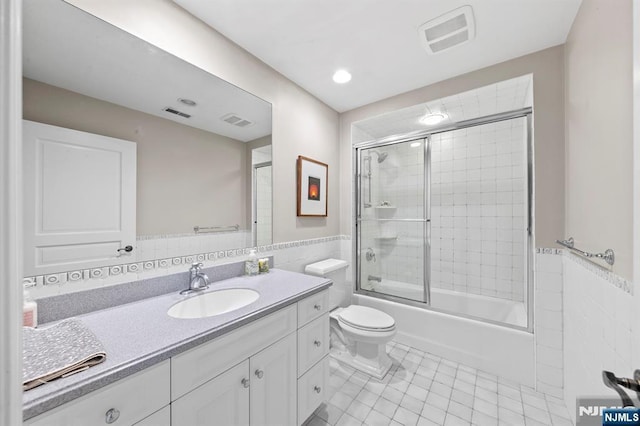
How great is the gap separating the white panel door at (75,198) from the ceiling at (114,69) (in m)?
0.23

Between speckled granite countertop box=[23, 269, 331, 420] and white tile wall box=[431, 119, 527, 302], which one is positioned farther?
white tile wall box=[431, 119, 527, 302]

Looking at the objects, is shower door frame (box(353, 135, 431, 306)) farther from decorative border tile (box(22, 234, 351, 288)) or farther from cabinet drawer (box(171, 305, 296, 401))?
cabinet drawer (box(171, 305, 296, 401))

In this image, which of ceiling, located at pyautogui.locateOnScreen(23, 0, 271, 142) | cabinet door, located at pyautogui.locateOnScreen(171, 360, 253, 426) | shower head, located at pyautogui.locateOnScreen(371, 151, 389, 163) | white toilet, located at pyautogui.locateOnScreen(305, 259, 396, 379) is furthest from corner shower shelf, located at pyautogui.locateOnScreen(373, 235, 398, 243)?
cabinet door, located at pyautogui.locateOnScreen(171, 360, 253, 426)

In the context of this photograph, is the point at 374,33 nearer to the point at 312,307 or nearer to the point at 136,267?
the point at 312,307

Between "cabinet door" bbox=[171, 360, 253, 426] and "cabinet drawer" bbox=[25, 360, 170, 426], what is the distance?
8 centimetres

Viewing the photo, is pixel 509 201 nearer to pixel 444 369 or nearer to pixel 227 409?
pixel 444 369

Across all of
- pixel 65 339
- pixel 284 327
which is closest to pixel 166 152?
pixel 65 339

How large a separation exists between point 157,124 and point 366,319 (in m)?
1.91

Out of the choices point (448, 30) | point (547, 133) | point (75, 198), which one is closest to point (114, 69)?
point (75, 198)

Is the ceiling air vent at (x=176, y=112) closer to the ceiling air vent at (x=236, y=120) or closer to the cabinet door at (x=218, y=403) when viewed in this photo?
the ceiling air vent at (x=236, y=120)

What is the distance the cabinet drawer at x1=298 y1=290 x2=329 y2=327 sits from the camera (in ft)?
4.37

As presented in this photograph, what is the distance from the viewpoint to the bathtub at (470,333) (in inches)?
70.8

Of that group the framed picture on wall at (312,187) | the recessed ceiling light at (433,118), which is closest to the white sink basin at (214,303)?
the framed picture on wall at (312,187)

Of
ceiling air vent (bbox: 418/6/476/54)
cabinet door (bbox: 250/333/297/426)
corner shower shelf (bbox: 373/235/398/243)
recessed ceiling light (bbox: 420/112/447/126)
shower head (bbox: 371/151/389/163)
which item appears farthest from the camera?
corner shower shelf (bbox: 373/235/398/243)
